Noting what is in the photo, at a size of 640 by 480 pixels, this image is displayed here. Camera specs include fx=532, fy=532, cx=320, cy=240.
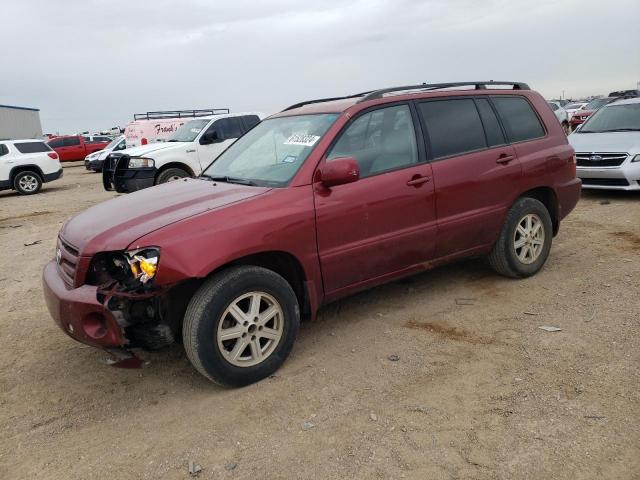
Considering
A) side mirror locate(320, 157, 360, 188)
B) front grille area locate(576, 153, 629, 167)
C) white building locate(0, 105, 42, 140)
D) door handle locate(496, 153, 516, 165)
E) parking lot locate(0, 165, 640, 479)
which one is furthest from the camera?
white building locate(0, 105, 42, 140)

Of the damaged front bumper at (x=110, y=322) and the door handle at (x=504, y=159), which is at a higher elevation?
the door handle at (x=504, y=159)

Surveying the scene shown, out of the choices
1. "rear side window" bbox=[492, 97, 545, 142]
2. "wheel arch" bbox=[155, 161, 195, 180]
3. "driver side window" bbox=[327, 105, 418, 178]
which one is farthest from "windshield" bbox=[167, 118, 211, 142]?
"driver side window" bbox=[327, 105, 418, 178]

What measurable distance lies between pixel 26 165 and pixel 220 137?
24.7ft

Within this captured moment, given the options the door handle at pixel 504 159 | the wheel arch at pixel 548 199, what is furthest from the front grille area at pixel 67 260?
the wheel arch at pixel 548 199

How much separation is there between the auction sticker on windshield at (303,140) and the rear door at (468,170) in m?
0.98

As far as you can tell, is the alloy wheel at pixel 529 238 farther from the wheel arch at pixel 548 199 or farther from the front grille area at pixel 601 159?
the front grille area at pixel 601 159

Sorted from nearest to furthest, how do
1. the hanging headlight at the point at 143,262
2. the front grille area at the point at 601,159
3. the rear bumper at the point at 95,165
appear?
1. the hanging headlight at the point at 143,262
2. the front grille area at the point at 601,159
3. the rear bumper at the point at 95,165

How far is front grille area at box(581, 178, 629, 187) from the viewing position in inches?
324

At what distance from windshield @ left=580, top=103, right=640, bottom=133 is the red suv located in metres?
5.08

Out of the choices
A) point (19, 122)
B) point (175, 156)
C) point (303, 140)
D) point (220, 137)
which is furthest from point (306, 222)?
point (19, 122)

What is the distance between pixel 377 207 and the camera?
378cm

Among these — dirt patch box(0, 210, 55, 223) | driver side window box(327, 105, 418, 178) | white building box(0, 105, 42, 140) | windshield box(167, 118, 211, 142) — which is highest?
white building box(0, 105, 42, 140)

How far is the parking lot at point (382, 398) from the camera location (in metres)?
2.62

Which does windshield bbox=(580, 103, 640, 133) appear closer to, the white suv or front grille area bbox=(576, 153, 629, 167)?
front grille area bbox=(576, 153, 629, 167)
